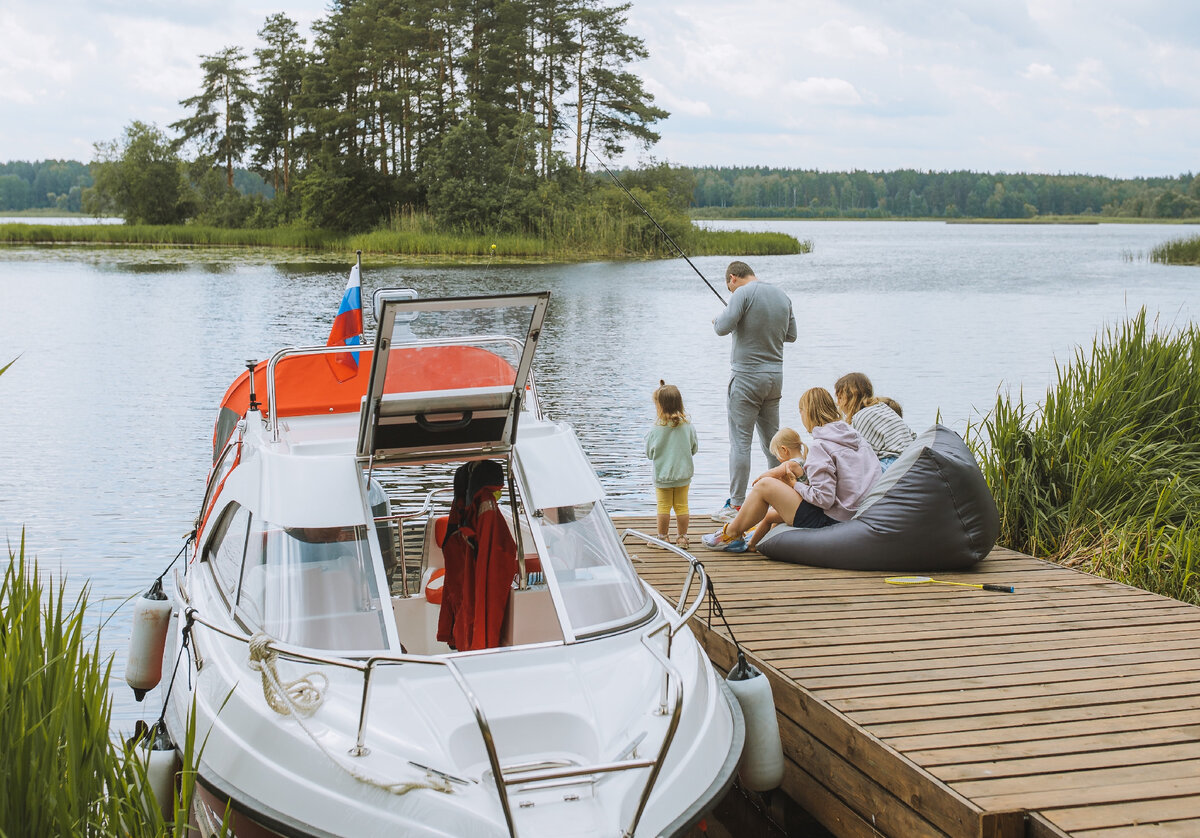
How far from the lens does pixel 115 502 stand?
34.6ft

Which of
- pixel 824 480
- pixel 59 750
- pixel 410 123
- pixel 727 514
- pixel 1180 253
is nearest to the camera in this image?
pixel 59 750

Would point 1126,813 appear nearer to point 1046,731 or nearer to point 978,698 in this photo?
point 1046,731

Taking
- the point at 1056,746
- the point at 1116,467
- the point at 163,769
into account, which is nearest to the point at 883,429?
the point at 1116,467

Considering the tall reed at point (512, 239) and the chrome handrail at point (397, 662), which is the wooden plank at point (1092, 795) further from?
the tall reed at point (512, 239)

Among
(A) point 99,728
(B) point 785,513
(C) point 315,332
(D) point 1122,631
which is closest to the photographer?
(A) point 99,728

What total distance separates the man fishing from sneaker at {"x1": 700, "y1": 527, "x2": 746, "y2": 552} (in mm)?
723

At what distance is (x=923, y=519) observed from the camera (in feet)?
19.2

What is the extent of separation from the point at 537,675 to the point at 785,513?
318 centimetres

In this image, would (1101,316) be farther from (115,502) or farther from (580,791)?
(580,791)

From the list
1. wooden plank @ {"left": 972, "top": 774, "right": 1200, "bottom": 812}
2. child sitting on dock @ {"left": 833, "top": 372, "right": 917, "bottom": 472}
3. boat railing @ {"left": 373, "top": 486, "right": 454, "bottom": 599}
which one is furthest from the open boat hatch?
child sitting on dock @ {"left": 833, "top": 372, "right": 917, "bottom": 472}

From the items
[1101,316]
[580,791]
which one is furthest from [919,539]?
[1101,316]

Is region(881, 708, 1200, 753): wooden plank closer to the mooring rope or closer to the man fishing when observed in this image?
the mooring rope

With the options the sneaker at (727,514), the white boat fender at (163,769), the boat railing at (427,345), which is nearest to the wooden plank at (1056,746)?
the boat railing at (427,345)

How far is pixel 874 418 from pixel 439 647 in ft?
11.3
